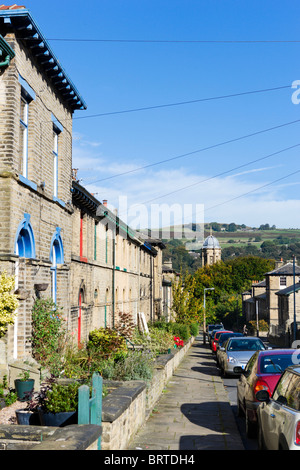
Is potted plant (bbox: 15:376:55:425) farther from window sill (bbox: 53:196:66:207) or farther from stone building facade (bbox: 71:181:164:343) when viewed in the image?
stone building facade (bbox: 71:181:164:343)

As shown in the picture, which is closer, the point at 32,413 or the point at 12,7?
the point at 32,413

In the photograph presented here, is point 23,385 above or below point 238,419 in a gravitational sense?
above

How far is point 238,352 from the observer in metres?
18.7

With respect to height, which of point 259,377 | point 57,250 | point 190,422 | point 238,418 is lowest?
point 238,418

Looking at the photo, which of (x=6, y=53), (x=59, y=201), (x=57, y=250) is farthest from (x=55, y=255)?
(x=6, y=53)

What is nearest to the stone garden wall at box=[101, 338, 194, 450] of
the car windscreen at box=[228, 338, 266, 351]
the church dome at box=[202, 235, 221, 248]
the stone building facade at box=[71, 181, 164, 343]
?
the stone building facade at box=[71, 181, 164, 343]

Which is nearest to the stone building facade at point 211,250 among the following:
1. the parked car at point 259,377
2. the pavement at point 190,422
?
the pavement at point 190,422

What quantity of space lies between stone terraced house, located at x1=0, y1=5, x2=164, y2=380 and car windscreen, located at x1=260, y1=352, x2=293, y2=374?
4991mm

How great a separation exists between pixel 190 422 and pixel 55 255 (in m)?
6.77

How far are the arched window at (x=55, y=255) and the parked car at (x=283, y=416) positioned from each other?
8.36 m

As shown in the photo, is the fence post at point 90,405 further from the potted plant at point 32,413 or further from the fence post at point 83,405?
the potted plant at point 32,413

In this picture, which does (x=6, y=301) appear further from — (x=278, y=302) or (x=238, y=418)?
(x=278, y=302)

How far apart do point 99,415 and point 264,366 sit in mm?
4129
